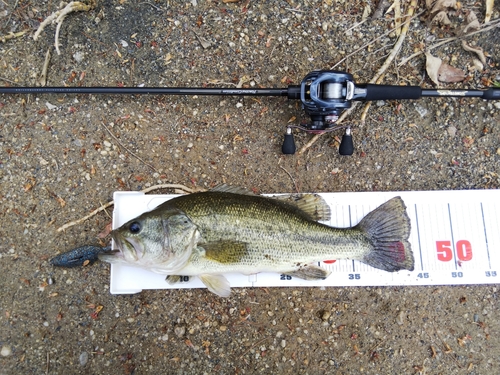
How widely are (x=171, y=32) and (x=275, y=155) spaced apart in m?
1.53

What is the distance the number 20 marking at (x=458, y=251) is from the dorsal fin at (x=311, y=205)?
1.09m

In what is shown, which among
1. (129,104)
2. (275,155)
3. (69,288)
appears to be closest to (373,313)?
(275,155)

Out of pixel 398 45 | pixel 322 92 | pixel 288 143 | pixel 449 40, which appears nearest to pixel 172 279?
pixel 288 143

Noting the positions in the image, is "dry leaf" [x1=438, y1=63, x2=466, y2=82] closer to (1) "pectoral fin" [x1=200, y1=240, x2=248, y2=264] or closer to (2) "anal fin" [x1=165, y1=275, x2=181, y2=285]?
(1) "pectoral fin" [x1=200, y1=240, x2=248, y2=264]

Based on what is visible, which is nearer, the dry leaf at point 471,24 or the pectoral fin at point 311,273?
the pectoral fin at point 311,273

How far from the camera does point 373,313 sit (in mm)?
3119

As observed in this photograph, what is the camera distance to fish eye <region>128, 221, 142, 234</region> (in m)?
2.52

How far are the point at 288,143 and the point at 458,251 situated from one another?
5.71 ft

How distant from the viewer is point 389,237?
286 centimetres

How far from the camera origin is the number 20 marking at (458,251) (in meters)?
3.04

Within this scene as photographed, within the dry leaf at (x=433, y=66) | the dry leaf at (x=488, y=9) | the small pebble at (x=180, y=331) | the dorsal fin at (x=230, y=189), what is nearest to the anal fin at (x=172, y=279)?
the small pebble at (x=180, y=331)

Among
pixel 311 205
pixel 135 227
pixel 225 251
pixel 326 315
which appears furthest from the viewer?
pixel 326 315

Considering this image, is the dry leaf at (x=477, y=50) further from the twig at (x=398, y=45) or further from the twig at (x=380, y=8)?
the twig at (x=380, y=8)

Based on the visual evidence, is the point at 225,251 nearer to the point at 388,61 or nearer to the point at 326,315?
the point at 326,315
